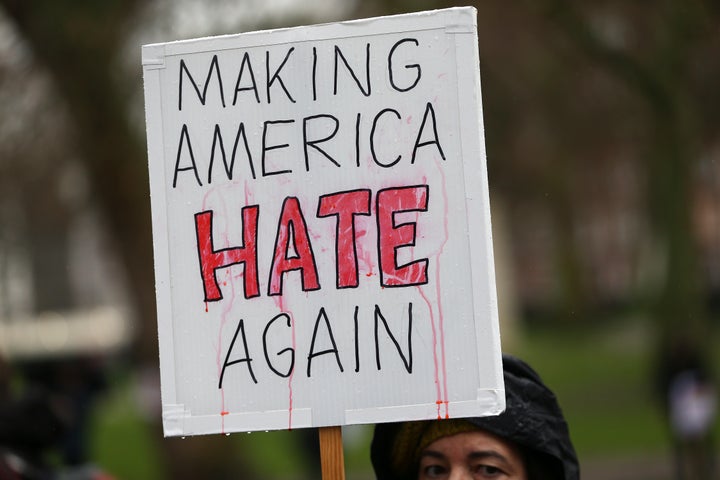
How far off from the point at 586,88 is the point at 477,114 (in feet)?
51.3

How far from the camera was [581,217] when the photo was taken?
121 feet

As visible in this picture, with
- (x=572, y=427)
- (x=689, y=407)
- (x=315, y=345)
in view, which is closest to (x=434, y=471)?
(x=315, y=345)

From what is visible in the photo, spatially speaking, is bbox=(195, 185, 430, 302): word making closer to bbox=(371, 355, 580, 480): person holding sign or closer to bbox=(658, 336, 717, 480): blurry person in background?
bbox=(371, 355, 580, 480): person holding sign

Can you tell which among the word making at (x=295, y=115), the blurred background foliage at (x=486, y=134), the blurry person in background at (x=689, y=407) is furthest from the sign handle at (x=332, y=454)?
the blurry person in background at (x=689, y=407)

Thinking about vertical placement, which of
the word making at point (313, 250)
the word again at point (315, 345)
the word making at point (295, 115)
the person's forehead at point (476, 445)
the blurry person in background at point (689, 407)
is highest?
the word making at point (295, 115)

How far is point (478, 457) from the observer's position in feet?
9.89

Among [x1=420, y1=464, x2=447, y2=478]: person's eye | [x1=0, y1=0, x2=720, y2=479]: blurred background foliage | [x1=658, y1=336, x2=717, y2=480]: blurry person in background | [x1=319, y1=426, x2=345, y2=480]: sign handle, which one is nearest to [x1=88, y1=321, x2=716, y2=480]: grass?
[x1=0, y1=0, x2=720, y2=479]: blurred background foliage

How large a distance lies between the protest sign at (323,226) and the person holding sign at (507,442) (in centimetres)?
24

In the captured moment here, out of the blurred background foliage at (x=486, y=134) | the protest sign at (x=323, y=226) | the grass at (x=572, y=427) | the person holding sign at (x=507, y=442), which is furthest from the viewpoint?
the grass at (x=572, y=427)

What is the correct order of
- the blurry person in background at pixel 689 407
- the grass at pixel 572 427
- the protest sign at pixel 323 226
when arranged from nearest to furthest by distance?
the protest sign at pixel 323 226, the blurry person in background at pixel 689 407, the grass at pixel 572 427

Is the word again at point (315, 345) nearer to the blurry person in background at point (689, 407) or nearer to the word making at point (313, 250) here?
the word making at point (313, 250)

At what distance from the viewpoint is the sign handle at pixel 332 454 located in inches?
112

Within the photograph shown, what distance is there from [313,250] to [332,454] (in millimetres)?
425

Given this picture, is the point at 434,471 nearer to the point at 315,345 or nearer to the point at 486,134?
the point at 315,345
